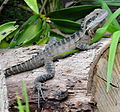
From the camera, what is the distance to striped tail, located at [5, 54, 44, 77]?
3.59m

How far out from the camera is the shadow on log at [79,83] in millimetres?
2725

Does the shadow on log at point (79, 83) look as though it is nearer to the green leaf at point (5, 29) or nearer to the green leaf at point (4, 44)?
the green leaf at point (5, 29)

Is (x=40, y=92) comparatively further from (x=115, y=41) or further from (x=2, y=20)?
(x=2, y=20)

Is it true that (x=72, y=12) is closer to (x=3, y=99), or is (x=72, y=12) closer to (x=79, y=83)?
(x=79, y=83)

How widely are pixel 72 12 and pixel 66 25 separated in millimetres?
297

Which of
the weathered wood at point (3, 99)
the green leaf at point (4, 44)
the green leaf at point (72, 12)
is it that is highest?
the green leaf at point (72, 12)

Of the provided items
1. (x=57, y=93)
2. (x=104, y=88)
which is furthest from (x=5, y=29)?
(x=104, y=88)

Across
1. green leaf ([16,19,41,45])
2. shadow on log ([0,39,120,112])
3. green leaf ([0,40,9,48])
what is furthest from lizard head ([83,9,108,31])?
green leaf ([0,40,9,48])

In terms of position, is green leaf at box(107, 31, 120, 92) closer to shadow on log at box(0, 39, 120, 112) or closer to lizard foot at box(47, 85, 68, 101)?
shadow on log at box(0, 39, 120, 112)

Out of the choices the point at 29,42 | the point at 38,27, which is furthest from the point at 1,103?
the point at 38,27

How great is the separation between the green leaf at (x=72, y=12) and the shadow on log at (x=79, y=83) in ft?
6.50

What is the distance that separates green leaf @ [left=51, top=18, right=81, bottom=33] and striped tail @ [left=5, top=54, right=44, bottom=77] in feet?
5.09

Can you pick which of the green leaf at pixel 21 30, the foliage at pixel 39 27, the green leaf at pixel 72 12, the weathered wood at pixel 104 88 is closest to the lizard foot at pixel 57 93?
the weathered wood at pixel 104 88

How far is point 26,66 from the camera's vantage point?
364cm
